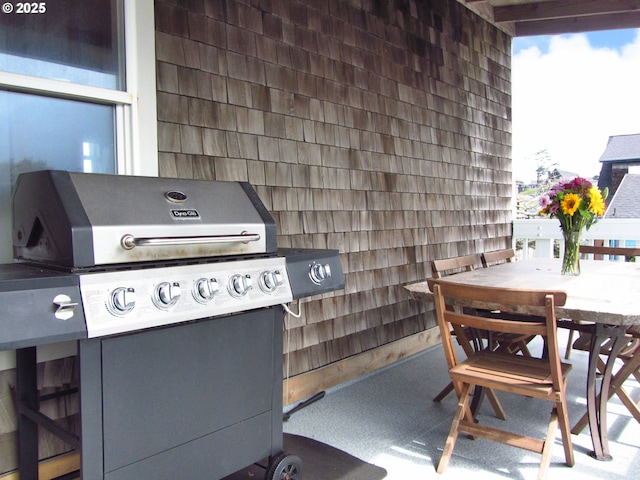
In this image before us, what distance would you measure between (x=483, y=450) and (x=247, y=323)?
140 cm

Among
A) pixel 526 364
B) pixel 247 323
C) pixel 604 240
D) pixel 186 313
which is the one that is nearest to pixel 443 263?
pixel 526 364

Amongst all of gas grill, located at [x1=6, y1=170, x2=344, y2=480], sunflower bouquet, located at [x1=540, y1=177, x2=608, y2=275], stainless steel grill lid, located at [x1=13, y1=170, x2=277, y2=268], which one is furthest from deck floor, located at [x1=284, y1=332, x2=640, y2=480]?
stainless steel grill lid, located at [x1=13, y1=170, x2=277, y2=268]

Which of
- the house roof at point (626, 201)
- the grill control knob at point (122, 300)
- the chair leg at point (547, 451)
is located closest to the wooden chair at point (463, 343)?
the chair leg at point (547, 451)

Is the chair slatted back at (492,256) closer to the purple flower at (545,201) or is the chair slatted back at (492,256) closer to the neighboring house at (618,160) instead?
the purple flower at (545,201)

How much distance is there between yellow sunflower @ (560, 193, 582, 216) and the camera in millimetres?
2854

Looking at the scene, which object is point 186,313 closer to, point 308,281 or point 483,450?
point 308,281

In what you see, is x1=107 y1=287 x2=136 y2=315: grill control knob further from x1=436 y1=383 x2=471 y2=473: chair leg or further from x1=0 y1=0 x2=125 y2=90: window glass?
x1=436 y1=383 x2=471 y2=473: chair leg

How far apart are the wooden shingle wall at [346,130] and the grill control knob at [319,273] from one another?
0.88 metres

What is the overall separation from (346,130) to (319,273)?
1.63m

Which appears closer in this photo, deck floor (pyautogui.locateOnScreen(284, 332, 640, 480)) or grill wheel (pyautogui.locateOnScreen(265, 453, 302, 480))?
grill wheel (pyautogui.locateOnScreen(265, 453, 302, 480))

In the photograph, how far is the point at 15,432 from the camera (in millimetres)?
1905

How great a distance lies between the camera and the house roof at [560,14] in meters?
4.41

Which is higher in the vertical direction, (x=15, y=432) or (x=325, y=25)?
(x=325, y=25)

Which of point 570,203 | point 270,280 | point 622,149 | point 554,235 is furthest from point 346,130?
point 622,149
